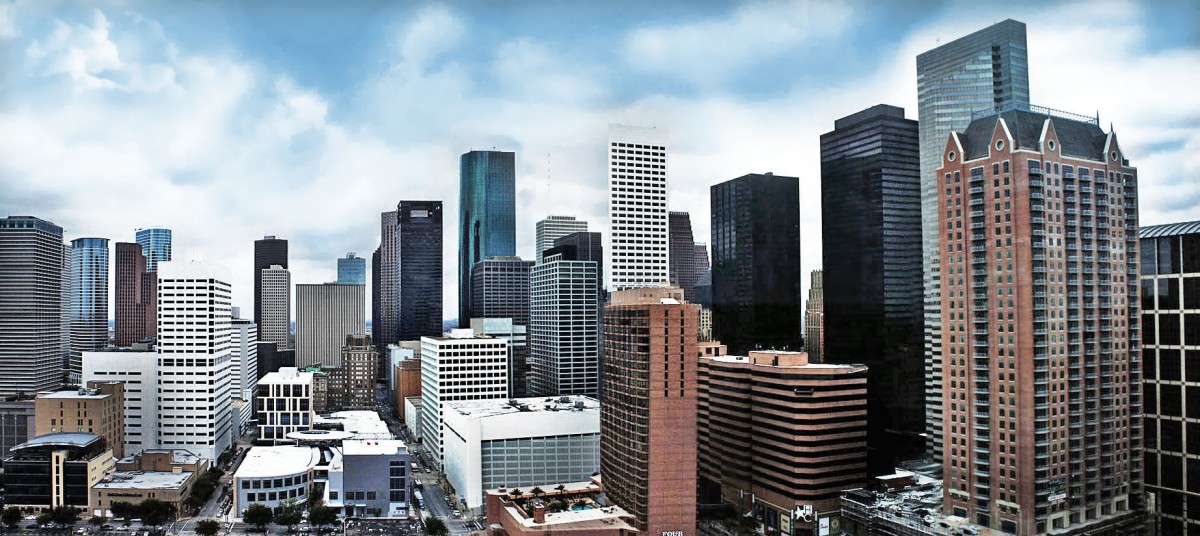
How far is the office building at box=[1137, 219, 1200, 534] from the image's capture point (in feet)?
36.8

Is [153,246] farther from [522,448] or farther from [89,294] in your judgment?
[522,448]

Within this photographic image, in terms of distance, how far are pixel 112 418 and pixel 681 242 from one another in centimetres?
1675

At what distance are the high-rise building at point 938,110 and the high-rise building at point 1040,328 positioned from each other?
3.02 meters

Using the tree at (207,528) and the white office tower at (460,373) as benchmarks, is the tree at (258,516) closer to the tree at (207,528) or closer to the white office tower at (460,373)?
the tree at (207,528)

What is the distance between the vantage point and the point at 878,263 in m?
18.7

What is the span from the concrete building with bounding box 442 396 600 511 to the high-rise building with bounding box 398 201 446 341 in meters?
26.7

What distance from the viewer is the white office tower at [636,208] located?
73.0ft

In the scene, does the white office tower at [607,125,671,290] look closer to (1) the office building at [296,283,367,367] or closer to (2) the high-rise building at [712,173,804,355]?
(2) the high-rise building at [712,173,804,355]

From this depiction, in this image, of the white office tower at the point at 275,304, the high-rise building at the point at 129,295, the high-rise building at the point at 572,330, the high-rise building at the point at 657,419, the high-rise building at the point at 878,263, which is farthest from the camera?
the white office tower at the point at 275,304

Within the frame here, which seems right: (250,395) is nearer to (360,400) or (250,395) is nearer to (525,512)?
(360,400)

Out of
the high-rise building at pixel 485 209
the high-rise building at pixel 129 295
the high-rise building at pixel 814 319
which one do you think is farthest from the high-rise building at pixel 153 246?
the high-rise building at pixel 814 319

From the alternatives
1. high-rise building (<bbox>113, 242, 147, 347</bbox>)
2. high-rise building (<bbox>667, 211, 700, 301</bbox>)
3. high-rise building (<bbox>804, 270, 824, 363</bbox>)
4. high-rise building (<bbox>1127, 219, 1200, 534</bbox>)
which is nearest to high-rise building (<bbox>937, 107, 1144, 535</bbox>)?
high-rise building (<bbox>1127, 219, 1200, 534</bbox>)

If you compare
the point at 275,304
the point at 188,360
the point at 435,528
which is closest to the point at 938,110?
the point at 435,528

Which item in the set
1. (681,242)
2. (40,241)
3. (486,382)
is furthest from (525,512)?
(40,241)
